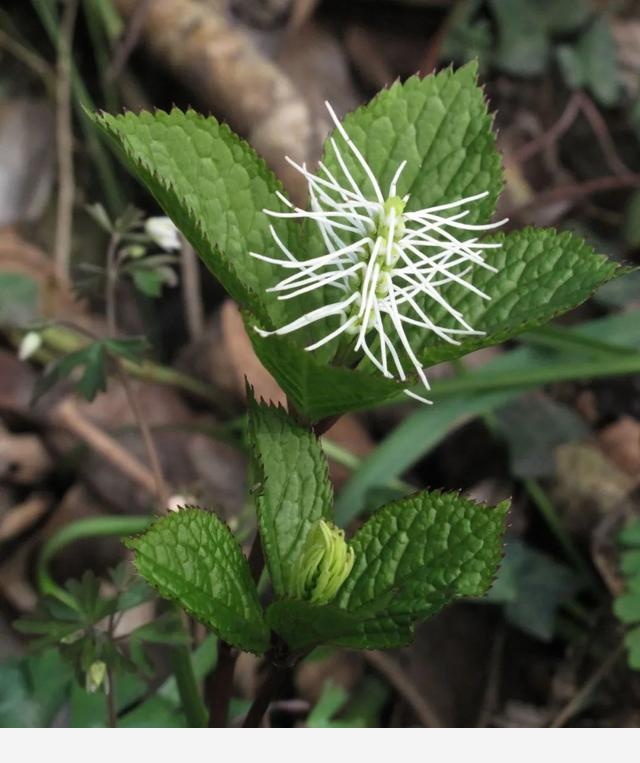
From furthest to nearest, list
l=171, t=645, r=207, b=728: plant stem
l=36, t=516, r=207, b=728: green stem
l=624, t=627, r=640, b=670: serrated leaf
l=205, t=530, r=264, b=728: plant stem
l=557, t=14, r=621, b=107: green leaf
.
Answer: l=557, t=14, r=621, b=107: green leaf < l=36, t=516, r=207, b=728: green stem < l=624, t=627, r=640, b=670: serrated leaf < l=171, t=645, r=207, b=728: plant stem < l=205, t=530, r=264, b=728: plant stem

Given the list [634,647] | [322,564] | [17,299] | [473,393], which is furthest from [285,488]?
[17,299]

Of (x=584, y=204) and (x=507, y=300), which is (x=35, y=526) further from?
(x=584, y=204)

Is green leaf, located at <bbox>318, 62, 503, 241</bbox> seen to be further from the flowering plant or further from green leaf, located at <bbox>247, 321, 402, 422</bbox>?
green leaf, located at <bbox>247, 321, 402, 422</bbox>

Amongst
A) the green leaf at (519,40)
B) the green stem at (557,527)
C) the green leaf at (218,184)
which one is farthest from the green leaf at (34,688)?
the green leaf at (519,40)

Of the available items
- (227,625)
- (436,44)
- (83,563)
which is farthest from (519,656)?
(436,44)

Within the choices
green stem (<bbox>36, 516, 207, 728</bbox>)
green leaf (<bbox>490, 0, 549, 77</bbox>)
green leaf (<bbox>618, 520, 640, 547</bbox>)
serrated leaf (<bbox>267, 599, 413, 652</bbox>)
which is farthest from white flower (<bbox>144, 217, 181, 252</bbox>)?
green leaf (<bbox>490, 0, 549, 77</bbox>)
